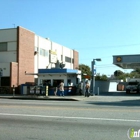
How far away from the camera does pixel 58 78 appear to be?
3262cm

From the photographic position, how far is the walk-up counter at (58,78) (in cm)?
3203

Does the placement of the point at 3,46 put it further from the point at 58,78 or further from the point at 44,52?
the point at 58,78

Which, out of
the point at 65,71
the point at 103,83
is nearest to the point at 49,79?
the point at 65,71

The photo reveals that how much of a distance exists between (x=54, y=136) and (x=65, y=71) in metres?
23.6

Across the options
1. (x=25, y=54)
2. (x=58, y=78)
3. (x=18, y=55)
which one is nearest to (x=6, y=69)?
(x=18, y=55)

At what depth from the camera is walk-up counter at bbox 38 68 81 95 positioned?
32.0 meters

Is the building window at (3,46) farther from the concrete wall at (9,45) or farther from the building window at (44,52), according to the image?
the building window at (44,52)

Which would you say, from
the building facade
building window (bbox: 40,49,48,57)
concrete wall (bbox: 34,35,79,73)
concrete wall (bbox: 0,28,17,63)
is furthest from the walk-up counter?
building window (bbox: 40,49,48,57)

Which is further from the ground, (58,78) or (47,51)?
(47,51)

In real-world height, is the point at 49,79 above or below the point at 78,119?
above

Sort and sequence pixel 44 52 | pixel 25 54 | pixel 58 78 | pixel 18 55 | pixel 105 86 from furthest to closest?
pixel 105 86
pixel 44 52
pixel 25 54
pixel 18 55
pixel 58 78

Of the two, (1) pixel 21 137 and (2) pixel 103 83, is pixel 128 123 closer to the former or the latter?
(1) pixel 21 137

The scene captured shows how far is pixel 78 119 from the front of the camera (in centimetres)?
1123

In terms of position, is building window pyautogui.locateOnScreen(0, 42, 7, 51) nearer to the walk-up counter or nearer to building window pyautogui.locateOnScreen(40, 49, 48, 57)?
building window pyautogui.locateOnScreen(40, 49, 48, 57)
